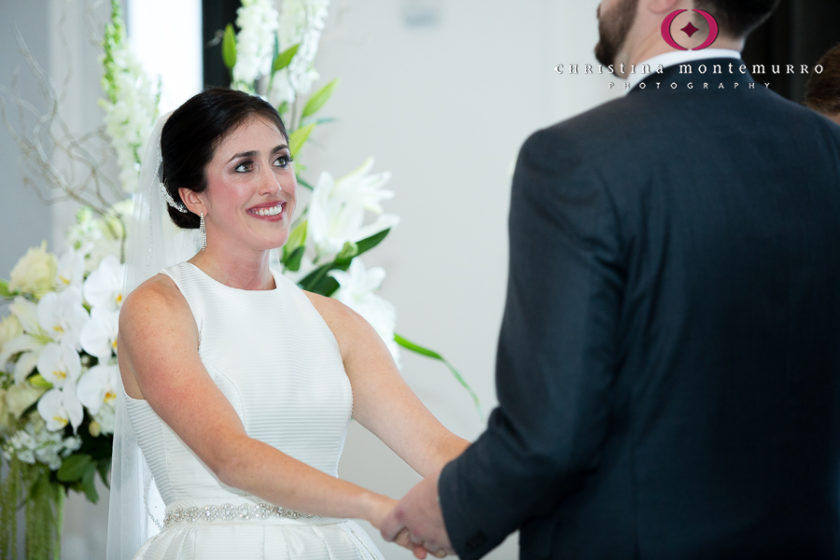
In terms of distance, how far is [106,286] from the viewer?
87.7 inches

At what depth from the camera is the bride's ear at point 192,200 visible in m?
2.19

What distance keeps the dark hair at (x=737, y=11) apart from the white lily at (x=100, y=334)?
1496mm

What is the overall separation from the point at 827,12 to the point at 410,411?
5.33 ft

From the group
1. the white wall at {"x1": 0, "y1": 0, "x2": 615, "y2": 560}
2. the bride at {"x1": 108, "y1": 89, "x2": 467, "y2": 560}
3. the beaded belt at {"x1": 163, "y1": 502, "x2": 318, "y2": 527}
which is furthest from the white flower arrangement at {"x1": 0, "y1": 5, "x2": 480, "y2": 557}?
the white wall at {"x1": 0, "y1": 0, "x2": 615, "y2": 560}

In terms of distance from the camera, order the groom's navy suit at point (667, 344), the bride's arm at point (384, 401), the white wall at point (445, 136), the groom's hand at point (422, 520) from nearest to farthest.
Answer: the groom's navy suit at point (667, 344) → the groom's hand at point (422, 520) → the bride's arm at point (384, 401) → the white wall at point (445, 136)

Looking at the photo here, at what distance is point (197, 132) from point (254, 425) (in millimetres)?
695

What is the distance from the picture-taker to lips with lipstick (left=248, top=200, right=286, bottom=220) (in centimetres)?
215

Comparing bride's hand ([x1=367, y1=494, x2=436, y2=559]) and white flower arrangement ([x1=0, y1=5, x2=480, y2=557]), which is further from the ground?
white flower arrangement ([x1=0, y1=5, x2=480, y2=557])

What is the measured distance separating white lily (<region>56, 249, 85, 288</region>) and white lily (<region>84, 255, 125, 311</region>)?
0.05m

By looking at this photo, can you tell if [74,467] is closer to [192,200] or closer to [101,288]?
[101,288]

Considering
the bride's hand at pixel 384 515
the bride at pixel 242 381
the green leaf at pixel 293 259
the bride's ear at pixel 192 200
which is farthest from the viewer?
the green leaf at pixel 293 259

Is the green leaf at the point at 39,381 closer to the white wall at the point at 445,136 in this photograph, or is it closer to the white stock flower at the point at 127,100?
the white stock flower at the point at 127,100

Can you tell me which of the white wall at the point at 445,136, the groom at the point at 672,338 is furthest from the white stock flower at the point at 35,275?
→ the groom at the point at 672,338

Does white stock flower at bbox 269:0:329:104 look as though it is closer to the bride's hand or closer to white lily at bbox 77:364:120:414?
white lily at bbox 77:364:120:414
